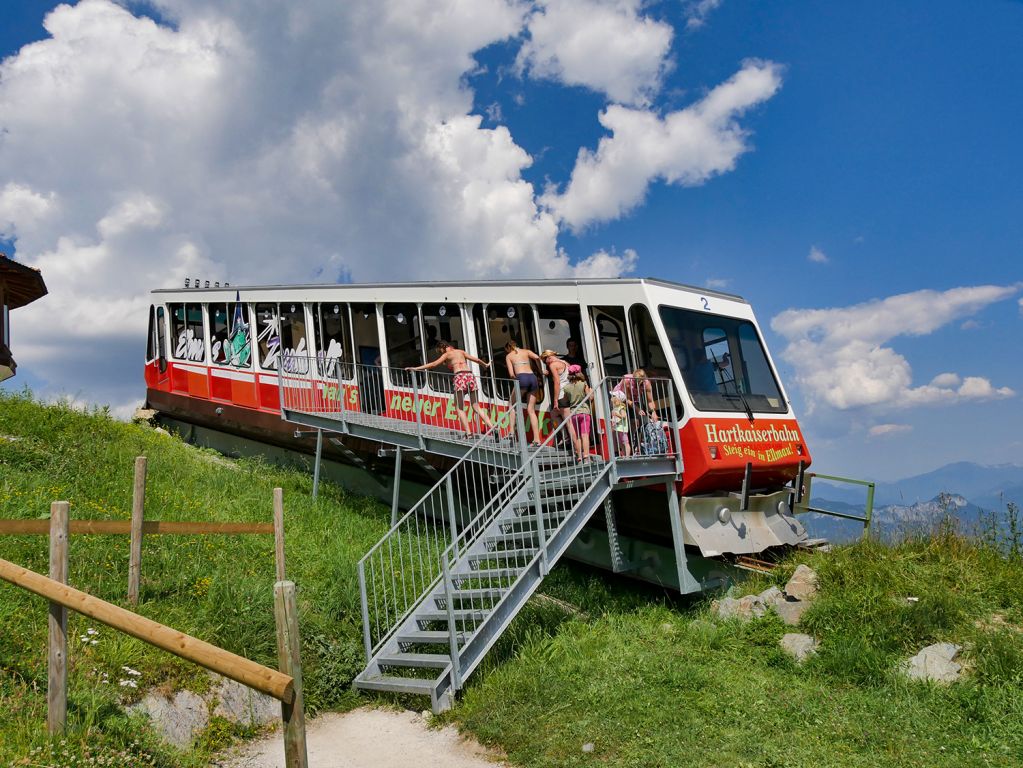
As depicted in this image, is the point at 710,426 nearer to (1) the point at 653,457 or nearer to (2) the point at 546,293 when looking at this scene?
(1) the point at 653,457

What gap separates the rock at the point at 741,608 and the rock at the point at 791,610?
158 mm

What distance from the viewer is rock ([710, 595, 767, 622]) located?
860cm

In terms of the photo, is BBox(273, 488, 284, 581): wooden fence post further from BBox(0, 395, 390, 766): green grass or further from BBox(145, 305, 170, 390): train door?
BBox(145, 305, 170, 390): train door

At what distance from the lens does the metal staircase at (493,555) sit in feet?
24.5

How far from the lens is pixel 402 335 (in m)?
12.4

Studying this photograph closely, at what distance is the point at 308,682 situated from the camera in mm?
7277

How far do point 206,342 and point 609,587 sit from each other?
10500 mm

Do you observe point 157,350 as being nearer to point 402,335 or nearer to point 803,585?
point 402,335

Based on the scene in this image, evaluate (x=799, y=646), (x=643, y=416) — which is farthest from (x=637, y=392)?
(x=799, y=646)

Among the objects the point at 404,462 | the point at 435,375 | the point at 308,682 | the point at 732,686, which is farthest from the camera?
the point at 404,462

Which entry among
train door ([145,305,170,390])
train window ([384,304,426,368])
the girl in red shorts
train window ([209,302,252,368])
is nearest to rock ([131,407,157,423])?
train door ([145,305,170,390])

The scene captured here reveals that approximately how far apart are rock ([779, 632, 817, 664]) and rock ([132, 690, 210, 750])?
529 centimetres

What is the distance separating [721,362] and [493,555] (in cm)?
400

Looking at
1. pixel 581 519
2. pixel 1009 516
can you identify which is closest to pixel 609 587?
pixel 581 519
